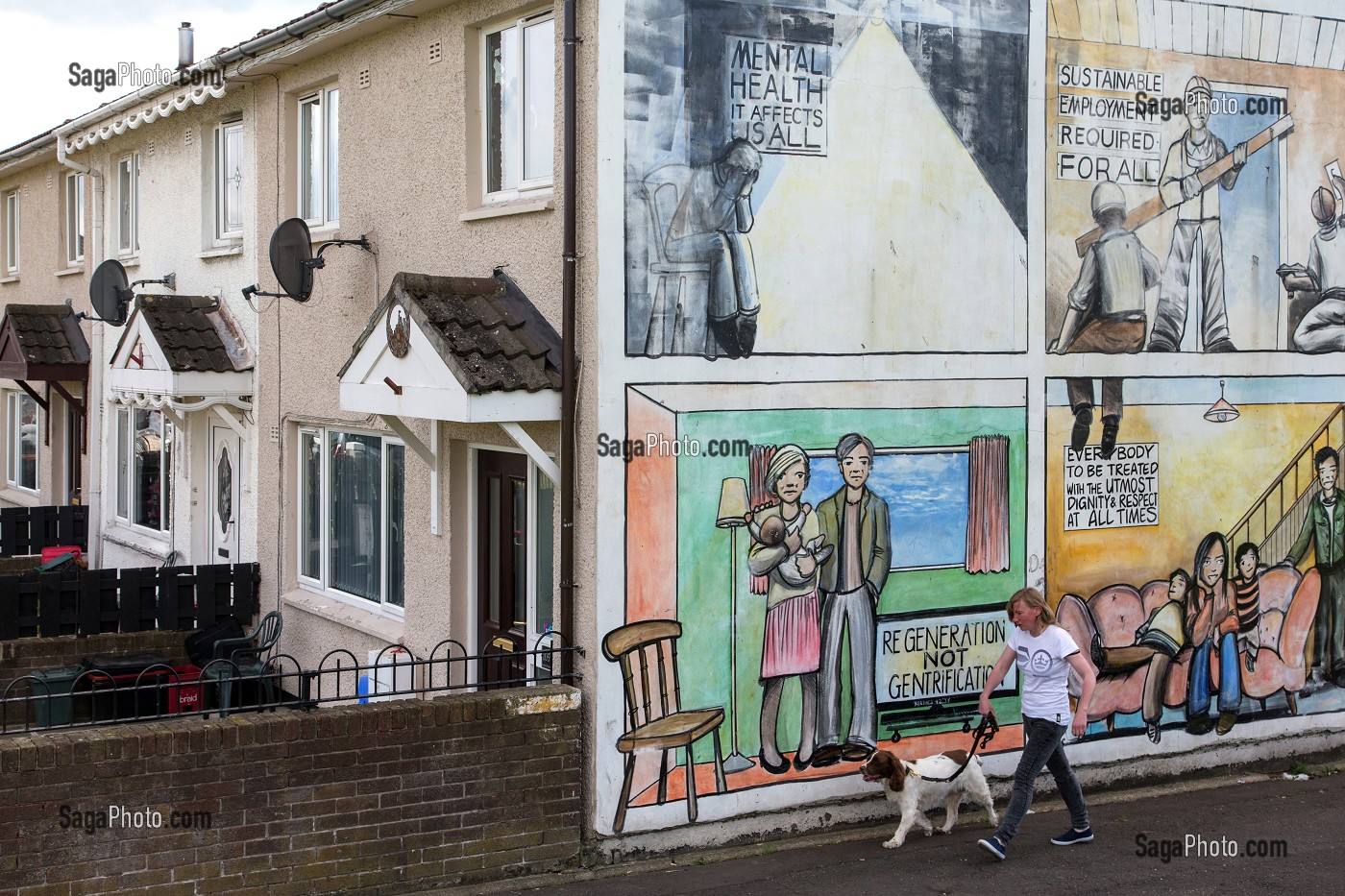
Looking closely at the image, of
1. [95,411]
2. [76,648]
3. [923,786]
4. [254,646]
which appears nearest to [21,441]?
[95,411]

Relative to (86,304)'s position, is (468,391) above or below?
below

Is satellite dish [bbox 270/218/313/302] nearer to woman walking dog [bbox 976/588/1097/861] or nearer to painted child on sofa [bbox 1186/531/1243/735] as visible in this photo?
woman walking dog [bbox 976/588/1097/861]

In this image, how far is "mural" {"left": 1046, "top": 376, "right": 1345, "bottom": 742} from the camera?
936cm

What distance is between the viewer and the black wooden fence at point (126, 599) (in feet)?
38.9

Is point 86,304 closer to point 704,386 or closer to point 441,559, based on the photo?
point 441,559

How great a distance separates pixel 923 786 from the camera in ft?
26.9

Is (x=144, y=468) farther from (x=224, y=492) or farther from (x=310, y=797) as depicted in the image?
(x=310, y=797)

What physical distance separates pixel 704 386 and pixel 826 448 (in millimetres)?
896

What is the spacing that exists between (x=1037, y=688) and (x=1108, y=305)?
2927 millimetres

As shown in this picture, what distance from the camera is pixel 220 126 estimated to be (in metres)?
13.4

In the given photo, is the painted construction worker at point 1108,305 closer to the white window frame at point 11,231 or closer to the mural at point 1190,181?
the mural at point 1190,181

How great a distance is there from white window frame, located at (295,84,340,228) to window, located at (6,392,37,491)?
10.5 m

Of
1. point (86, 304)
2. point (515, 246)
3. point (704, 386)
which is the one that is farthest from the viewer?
point (86, 304)

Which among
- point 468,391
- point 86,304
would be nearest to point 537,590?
point 468,391
